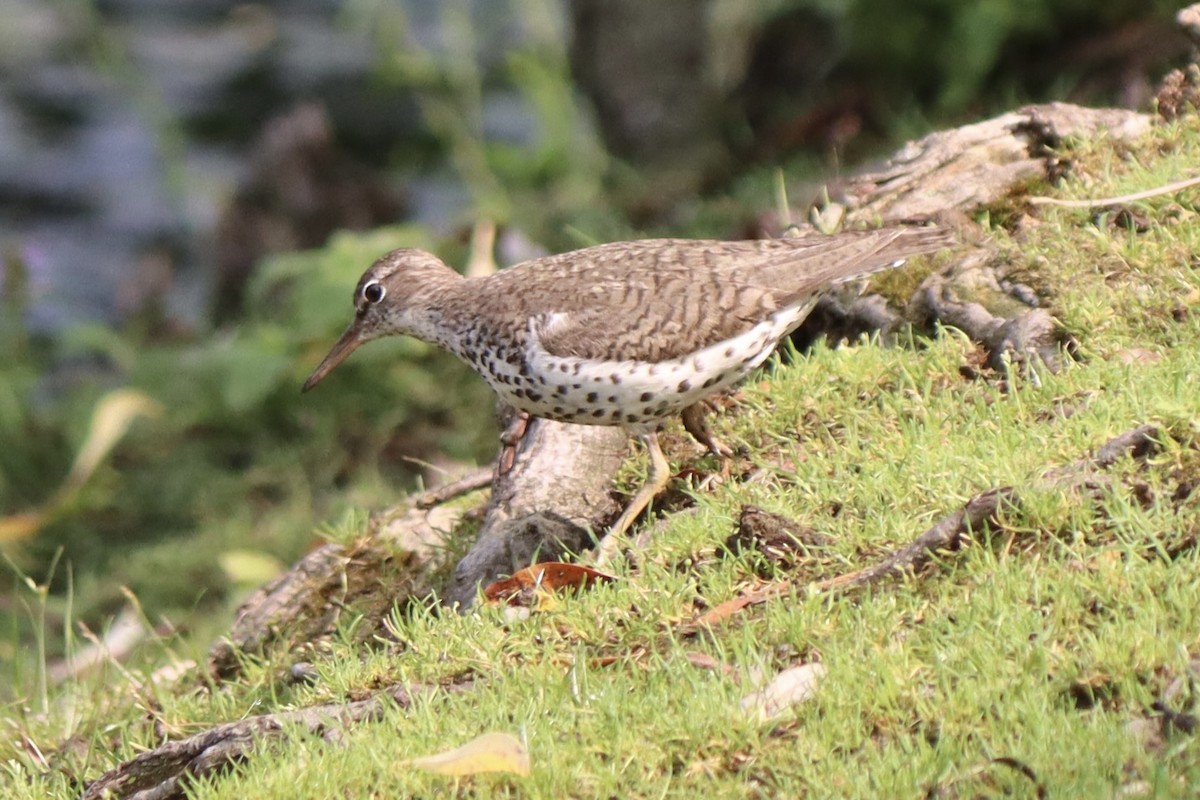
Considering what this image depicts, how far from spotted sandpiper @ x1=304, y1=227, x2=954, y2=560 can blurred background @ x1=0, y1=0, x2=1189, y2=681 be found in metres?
1.28

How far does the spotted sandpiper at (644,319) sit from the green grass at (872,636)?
0.36m

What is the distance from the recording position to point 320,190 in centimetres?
1291

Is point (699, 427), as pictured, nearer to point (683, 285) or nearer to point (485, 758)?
point (683, 285)

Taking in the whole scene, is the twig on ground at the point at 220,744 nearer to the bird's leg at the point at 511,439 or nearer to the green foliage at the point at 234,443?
the bird's leg at the point at 511,439

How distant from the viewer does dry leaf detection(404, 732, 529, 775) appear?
4.20m

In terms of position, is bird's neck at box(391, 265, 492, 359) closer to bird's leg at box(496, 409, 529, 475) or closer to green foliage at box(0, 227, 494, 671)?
bird's leg at box(496, 409, 529, 475)

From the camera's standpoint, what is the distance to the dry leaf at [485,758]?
4199mm

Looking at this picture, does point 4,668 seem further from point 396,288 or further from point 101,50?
point 101,50

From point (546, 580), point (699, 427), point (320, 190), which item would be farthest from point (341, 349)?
point (320, 190)

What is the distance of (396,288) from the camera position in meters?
6.92

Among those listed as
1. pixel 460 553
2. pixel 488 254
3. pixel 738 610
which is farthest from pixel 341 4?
pixel 738 610

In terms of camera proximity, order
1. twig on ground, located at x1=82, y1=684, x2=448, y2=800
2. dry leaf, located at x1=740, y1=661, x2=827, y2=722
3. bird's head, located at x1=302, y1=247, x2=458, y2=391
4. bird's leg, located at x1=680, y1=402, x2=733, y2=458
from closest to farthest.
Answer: dry leaf, located at x1=740, y1=661, x2=827, y2=722
twig on ground, located at x1=82, y1=684, x2=448, y2=800
bird's leg, located at x1=680, y1=402, x2=733, y2=458
bird's head, located at x1=302, y1=247, x2=458, y2=391

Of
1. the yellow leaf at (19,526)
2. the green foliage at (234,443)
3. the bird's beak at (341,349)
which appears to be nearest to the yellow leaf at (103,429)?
the green foliage at (234,443)

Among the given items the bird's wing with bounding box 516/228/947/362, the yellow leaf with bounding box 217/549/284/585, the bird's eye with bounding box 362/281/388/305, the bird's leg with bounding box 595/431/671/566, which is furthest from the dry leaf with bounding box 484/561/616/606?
the yellow leaf with bounding box 217/549/284/585
